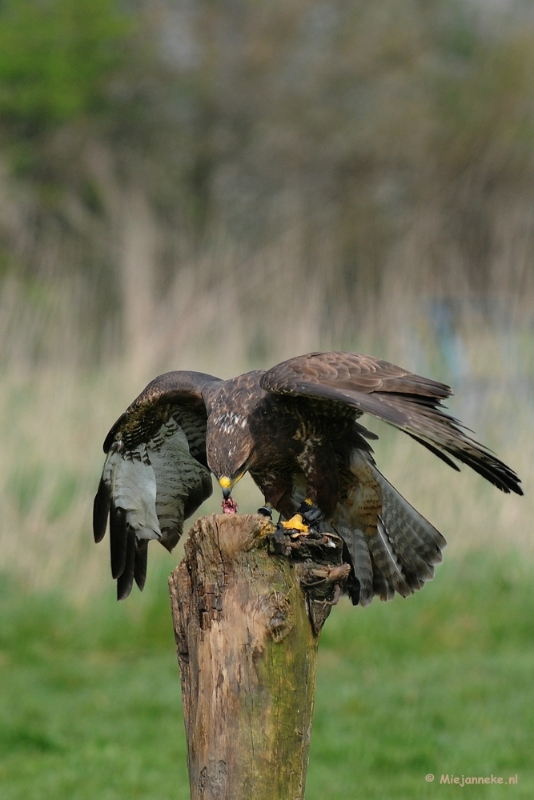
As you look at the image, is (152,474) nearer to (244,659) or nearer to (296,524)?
(296,524)

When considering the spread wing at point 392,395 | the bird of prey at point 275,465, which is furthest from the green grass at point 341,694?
the spread wing at point 392,395

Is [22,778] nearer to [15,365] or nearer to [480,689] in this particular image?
[480,689]

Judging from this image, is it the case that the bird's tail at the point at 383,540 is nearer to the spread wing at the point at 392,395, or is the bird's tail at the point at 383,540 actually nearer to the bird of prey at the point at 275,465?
the bird of prey at the point at 275,465

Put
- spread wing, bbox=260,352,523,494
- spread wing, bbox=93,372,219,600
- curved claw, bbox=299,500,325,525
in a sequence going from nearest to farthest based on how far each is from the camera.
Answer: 1. spread wing, bbox=260,352,523,494
2. curved claw, bbox=299,500,325,525
3. spread wing, bbox=93,372,219,600

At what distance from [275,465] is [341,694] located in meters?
2.33

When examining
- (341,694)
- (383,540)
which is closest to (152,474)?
(383,540)

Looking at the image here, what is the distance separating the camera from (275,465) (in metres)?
4.23

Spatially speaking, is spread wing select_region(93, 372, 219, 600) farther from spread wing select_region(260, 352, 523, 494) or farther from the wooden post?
the wooden post

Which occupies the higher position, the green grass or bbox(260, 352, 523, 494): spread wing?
bbox(260, 352, 523, 494): spread wing

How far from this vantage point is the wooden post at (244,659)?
9.29ft

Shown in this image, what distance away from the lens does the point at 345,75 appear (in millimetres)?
23656

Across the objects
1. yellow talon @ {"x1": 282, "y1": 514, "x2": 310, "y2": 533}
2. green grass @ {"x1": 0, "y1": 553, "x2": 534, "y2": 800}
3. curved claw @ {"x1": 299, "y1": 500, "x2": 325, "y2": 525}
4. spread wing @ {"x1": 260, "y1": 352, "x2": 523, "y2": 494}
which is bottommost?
green grass @ {"x1": 0, "y1": 553, "x2": 534, "y2": 800}

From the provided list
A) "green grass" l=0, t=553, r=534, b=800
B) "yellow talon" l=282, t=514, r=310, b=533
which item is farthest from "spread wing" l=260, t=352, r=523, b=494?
"green grass" l=0, t=553, r=534, b=800

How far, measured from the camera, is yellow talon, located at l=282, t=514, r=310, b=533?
394 centimetres
